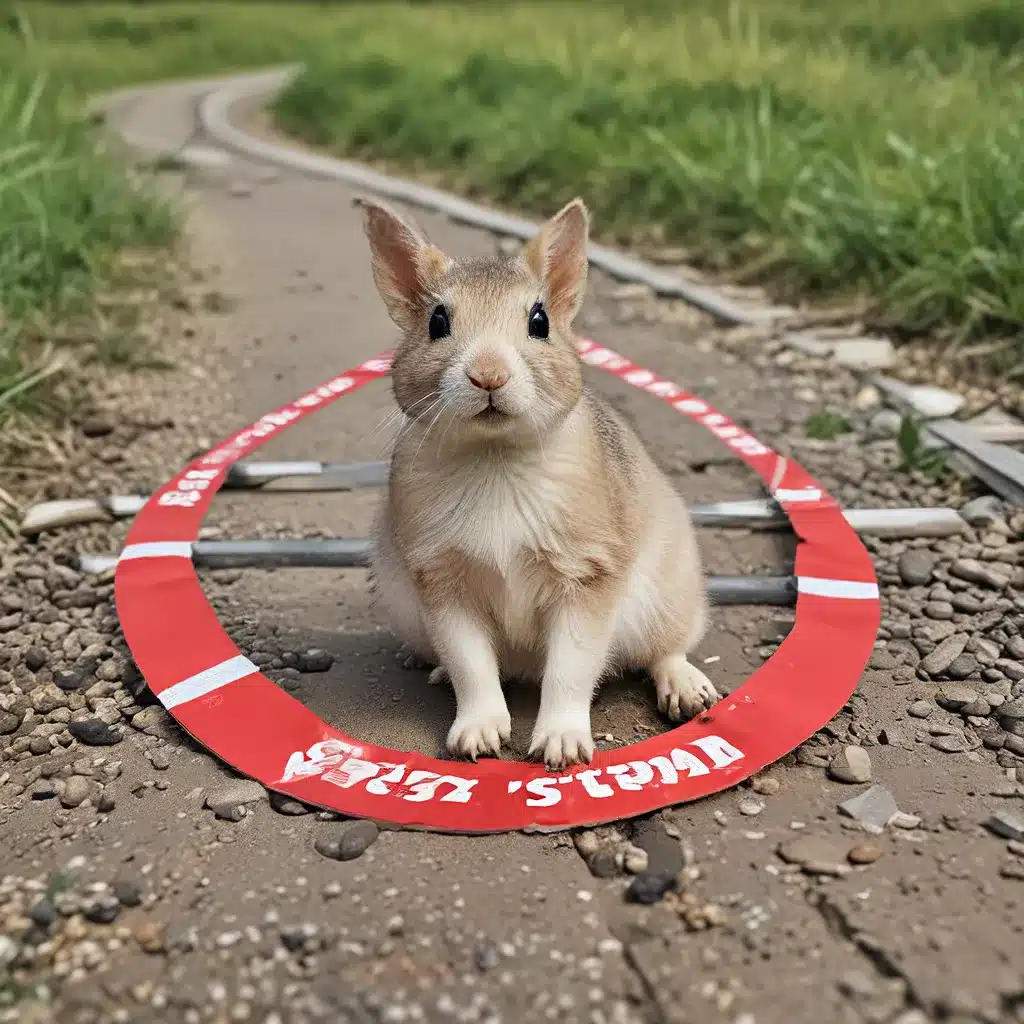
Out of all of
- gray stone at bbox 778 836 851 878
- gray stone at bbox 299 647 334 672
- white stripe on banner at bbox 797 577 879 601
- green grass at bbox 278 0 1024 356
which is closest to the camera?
gray stone at bbox 778 836 851 878

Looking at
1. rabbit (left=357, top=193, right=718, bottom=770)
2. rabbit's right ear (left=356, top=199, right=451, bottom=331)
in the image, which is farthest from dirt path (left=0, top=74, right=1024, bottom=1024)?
rabbit's right ear (left=356, top=199, right=451, bottom=331)

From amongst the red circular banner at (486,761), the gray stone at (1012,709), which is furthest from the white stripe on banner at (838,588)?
the gray stone at (1012,709)

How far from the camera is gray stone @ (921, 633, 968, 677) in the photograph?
3.66 m

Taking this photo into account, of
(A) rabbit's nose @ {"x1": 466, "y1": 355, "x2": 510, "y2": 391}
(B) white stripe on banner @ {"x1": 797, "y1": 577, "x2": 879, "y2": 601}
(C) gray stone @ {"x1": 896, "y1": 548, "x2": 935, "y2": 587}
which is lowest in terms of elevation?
(C) gray stone @ {"x1": 896, "y1": 548, "x2": 935, "y2": 587}

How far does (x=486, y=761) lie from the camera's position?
10.3 ft

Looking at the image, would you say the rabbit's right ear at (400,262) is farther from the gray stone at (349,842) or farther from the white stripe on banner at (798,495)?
the white stripe on banner at (798,495)

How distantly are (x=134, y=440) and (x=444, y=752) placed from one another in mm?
2945

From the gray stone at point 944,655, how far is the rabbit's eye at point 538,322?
1.64 metres

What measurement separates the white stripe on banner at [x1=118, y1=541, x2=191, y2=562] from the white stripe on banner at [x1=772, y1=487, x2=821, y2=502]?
223cm

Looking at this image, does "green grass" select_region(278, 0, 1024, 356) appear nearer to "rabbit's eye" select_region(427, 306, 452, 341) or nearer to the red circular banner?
the red circular banner

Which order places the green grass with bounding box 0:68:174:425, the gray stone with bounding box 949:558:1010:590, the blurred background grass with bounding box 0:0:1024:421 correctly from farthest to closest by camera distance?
1. the blurred background grass with bounding box 0:0:1024:421
2. the green grass with bounding box 0:68:174:425
3. the gray stone with bounding box 949:558:1010:590

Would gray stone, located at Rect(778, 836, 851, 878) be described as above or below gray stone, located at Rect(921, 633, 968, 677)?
above

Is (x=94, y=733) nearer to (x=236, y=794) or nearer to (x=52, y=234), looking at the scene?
(x=236, y=794)

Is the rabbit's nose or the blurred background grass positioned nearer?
the rabbit's nose
